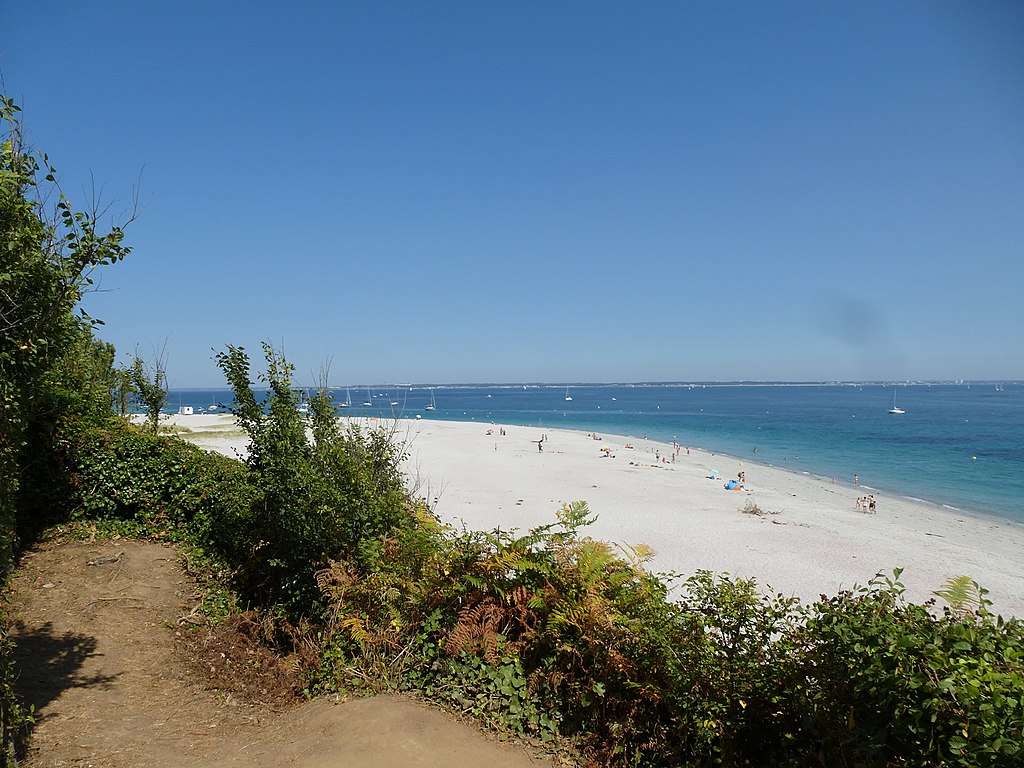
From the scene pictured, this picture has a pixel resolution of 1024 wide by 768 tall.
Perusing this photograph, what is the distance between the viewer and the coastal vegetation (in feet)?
9.36

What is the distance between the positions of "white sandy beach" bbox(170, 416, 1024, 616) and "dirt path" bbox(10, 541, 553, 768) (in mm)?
8246

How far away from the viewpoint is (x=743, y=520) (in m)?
22.7

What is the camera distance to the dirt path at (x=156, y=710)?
4.05m

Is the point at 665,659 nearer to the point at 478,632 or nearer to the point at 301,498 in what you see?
the point at 478,632

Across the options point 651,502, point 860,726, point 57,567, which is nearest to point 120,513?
point 57,567

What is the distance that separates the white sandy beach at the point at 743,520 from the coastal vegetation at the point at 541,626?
7.71 metres

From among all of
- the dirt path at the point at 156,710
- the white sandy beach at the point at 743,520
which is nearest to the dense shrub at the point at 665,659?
the dirt path at the point at 156,710

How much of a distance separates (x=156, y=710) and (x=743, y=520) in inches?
865

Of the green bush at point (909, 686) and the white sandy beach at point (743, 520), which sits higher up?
the green bush at point (909, 686)

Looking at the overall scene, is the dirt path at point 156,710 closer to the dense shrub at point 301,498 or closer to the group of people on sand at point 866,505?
the dense shrub at point 301,498

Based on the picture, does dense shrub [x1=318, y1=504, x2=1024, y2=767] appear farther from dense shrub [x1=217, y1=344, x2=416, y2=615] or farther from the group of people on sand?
the group of people on sand

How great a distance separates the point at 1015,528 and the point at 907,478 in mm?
13288

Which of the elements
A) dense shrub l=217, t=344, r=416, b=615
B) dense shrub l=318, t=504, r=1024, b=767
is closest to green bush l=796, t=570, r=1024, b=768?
dense shrub l=318, t=504, r=1024, b=767

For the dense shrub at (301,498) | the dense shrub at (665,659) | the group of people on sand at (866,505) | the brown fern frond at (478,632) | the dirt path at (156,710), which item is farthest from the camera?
the group of people on sand at (866,505)
